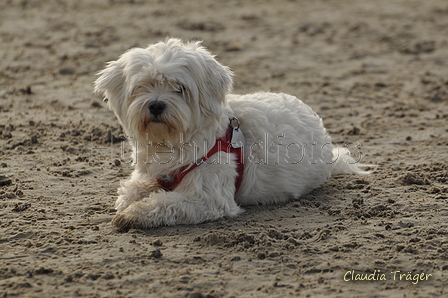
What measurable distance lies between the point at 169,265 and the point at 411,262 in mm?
1757

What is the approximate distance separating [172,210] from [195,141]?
640 millimetres

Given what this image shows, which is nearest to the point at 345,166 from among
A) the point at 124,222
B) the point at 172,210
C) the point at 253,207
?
the point at 253,207

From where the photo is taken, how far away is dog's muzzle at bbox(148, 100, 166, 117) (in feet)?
16.9

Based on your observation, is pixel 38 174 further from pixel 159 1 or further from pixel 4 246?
pixel 159 1

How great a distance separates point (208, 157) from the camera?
557 centimetres

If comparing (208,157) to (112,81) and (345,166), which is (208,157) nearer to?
(112,81)

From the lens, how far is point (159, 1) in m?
15.7

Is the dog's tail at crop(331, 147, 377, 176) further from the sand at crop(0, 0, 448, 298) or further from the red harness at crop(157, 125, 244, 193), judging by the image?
the red harness at crop(157, 125, 244, 193)

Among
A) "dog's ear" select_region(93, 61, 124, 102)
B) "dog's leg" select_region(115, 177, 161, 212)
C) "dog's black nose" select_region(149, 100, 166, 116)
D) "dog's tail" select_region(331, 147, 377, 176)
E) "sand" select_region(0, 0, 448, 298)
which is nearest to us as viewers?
"sand" select_region(0, 0, 448, 298)

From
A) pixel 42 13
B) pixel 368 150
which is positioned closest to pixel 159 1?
pixel 42 13

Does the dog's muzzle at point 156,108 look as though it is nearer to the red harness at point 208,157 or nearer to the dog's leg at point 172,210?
the red harness at point 208,157

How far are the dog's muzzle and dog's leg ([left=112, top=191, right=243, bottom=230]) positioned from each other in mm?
713

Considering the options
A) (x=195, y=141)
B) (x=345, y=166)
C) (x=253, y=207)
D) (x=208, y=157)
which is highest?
(x=195, y=141)

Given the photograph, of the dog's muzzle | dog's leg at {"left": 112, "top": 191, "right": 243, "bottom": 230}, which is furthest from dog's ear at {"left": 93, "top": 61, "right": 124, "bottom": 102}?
dog's leg at {"left": 112, "top": 191, "right": 243, "bottom": 230}
